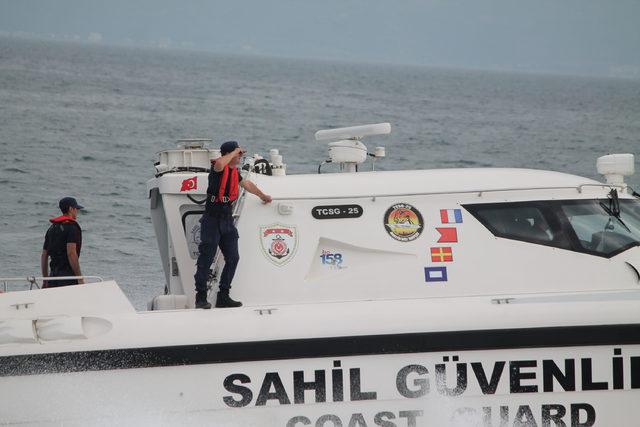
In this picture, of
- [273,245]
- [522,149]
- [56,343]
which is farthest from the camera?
[522,149]

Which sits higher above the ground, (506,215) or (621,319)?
(506,215)

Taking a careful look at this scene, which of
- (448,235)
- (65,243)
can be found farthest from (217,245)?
(448,235)

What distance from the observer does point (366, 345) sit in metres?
6.96

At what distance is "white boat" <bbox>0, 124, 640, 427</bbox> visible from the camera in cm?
687

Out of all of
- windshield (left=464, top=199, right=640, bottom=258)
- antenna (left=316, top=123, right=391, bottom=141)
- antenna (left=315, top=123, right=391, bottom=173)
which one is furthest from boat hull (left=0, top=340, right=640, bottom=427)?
antenna (left=315, top=123, right=391, bottom=173)

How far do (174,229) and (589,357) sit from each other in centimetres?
323

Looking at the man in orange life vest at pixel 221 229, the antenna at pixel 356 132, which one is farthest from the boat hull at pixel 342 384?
the antenna at pixel 356 132

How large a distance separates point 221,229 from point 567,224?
8.12 ft

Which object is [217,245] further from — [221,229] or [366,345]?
[366,345]

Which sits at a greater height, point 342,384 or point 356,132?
point 356,132

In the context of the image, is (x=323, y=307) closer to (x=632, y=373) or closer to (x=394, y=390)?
(x=394, y=390)

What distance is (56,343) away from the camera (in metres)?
6.88

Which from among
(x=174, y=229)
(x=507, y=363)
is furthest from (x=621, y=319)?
(x=174, y=229)

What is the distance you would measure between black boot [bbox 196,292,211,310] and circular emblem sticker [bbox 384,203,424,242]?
1.39m
